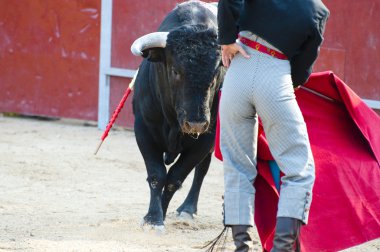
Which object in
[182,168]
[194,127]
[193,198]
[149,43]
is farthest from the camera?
[193,198]

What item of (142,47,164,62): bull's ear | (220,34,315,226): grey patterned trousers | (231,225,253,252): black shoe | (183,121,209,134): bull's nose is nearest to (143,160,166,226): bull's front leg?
(183,121,209,134): bull's nose

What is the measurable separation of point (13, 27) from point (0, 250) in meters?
6.17

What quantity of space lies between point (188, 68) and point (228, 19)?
1.54m

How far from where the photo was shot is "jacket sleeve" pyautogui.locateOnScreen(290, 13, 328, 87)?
385 cm

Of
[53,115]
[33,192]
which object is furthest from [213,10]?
[53,115]

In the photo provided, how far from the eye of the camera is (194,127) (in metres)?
5.07

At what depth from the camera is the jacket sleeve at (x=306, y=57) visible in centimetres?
385

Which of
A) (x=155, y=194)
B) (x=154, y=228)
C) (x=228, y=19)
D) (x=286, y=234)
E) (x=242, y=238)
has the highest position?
(x=228, y=19)

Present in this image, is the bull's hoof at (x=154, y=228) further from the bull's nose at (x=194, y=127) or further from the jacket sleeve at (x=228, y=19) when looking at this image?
the jacket sleeve at (x=228, y=19)

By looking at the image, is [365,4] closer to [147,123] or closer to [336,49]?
[336,49]

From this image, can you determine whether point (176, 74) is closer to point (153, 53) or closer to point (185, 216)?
point (153, 53)

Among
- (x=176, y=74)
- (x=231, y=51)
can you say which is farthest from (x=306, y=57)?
(x=176, y=74)

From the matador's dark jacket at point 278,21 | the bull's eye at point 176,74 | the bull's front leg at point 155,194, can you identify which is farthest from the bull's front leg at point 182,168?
the matador's dark jacket at point 278,21

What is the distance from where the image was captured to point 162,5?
31.0 feet
